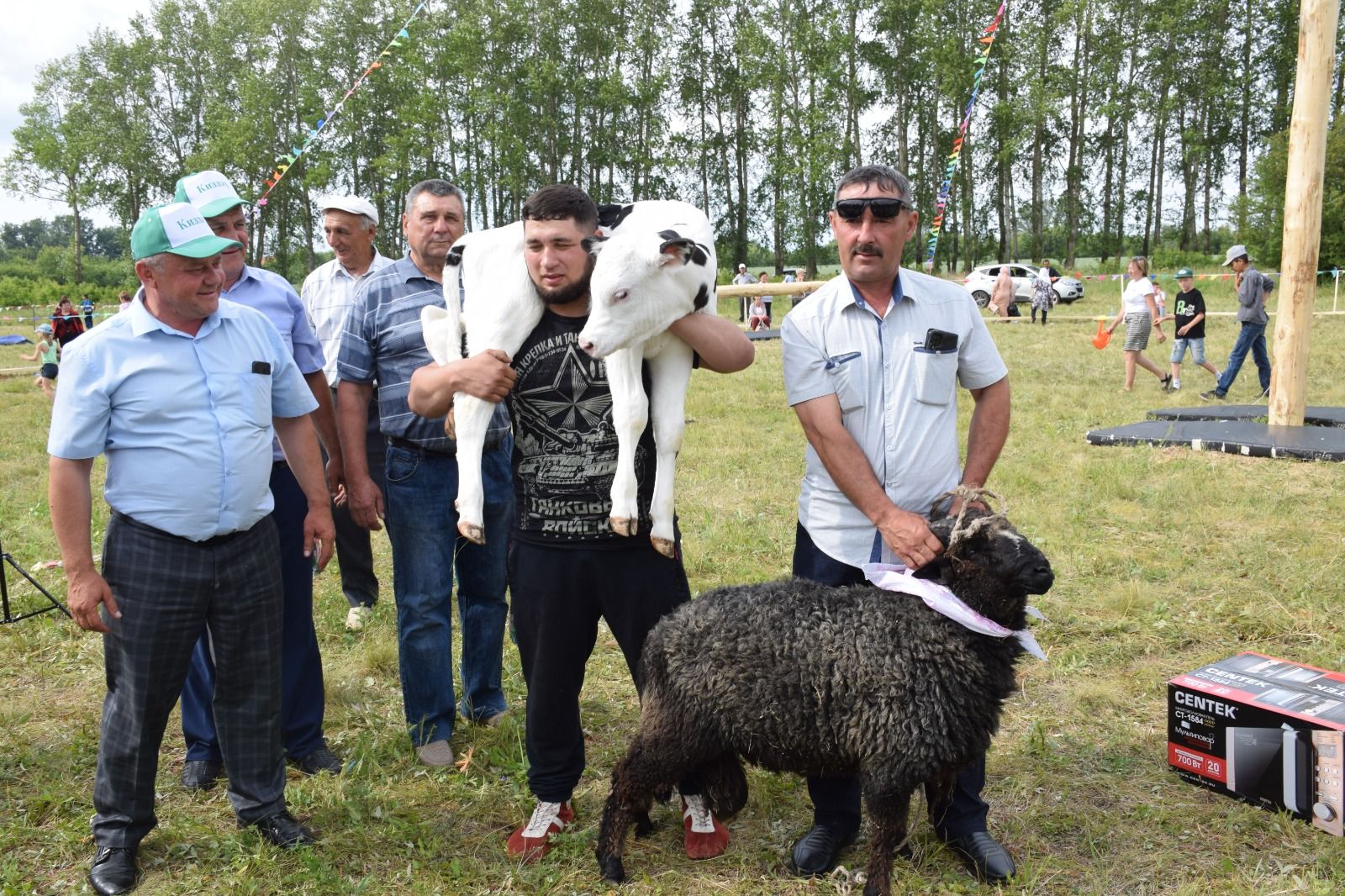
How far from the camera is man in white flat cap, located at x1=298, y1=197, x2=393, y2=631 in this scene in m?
5.66

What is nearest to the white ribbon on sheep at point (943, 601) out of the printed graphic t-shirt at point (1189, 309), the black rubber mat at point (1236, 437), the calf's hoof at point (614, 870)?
the calf's hoof at point (614, 870)

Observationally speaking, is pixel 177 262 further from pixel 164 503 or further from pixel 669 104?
pixel 669 104

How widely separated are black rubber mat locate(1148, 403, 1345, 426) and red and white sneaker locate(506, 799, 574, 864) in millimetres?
Answer: 9975

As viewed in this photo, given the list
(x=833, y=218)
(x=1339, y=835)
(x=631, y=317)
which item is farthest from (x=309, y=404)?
(x=1339, y=835)

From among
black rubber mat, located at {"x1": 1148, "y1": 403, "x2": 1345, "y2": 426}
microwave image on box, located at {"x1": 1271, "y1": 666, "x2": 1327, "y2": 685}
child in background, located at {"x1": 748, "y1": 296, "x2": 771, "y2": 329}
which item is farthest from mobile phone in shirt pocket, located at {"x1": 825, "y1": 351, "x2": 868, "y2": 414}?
child in background, located at {"x1": 748, "y1": 296, "x2": 771, "y2": 329}

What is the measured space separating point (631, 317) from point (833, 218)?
993 millimetres

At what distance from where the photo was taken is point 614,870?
10.7ft

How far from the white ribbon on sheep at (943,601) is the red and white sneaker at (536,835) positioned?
4.91 ft

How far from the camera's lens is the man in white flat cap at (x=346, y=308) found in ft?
18.6

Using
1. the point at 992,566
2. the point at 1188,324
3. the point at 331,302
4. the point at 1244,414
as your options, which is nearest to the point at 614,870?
the point at 992,566

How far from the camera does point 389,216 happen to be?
45.7 meters

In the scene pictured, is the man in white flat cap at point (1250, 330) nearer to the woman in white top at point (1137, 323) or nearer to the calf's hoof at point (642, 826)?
the woman in white top at point (1137, 323)

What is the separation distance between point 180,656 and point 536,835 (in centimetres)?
143

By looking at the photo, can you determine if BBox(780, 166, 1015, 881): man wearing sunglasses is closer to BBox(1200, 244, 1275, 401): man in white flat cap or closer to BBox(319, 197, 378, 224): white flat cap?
BBox(319, 197, 378, 224): white flat cap
